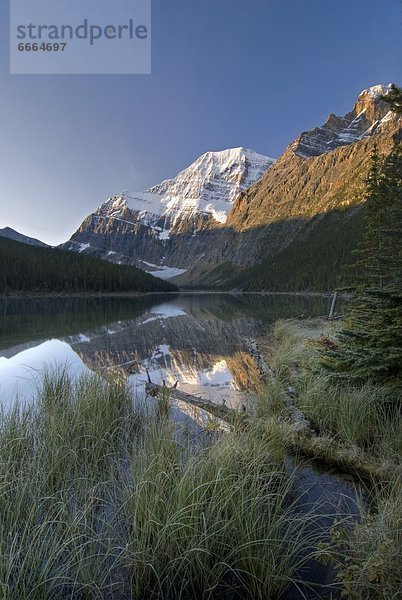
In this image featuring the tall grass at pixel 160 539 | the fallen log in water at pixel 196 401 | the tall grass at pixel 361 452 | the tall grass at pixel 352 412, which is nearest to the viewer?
the tall grass at pixel 361 452

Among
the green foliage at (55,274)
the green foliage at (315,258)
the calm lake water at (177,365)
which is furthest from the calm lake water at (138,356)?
the green foliage at (315,258)

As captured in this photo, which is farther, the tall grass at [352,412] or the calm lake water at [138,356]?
the calm lake water at [138,356]

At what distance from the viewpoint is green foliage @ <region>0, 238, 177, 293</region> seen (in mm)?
77125

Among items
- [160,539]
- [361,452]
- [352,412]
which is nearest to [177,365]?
[352,412]

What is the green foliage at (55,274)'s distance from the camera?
7712 cm

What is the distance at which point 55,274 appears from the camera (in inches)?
3324

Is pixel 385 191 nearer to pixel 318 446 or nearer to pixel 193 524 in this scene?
pixel 318 446

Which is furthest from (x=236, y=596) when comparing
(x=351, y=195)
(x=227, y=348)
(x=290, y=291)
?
(x=351, y=195)

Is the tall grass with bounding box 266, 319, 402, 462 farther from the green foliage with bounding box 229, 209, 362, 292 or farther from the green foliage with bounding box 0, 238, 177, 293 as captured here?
the green foliage with bounding box 0, 238, 177, 293

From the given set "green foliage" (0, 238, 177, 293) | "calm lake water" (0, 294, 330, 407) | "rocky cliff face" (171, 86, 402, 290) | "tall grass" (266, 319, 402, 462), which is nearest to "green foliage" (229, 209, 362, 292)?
"rocky cliff face" (171, 86, 402, 290)

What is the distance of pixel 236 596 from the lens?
272 centimetres

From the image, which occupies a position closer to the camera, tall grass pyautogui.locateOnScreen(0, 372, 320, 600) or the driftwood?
tall grass pyautogui.locateOnScreen(0, 372, 320, 600)

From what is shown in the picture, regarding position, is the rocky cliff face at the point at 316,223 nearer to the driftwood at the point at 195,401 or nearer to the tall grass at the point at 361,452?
the driftwood at the point at 195,401

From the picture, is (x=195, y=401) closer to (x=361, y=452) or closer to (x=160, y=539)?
(x=361, y=452)
